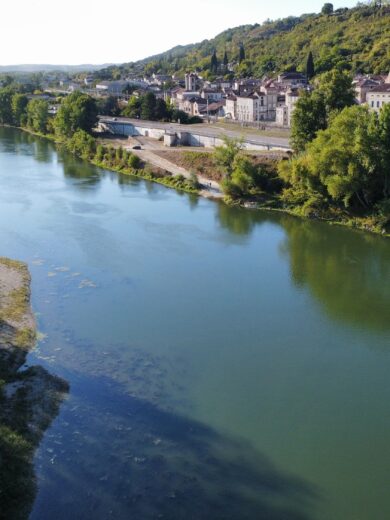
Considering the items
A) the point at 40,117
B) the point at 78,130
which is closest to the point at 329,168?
the point at 78,130

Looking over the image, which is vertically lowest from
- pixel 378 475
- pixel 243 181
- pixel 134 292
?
pixel 378 475

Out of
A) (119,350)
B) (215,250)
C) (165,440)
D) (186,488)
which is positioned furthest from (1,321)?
(215,250)

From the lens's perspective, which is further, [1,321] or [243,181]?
[243,181]

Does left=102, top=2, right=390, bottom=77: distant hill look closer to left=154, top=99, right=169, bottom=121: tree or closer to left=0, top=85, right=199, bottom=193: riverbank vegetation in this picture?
left=154, top=99, right=169, bottom=121: tree

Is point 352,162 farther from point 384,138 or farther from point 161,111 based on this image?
point 161,111

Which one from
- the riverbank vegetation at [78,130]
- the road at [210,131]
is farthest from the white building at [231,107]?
the riverbank vegetation at [78,130]

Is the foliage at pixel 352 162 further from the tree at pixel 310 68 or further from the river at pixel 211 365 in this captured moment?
the tree at pixel 310 68

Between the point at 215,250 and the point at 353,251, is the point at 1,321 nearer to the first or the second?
the point at 215,250
